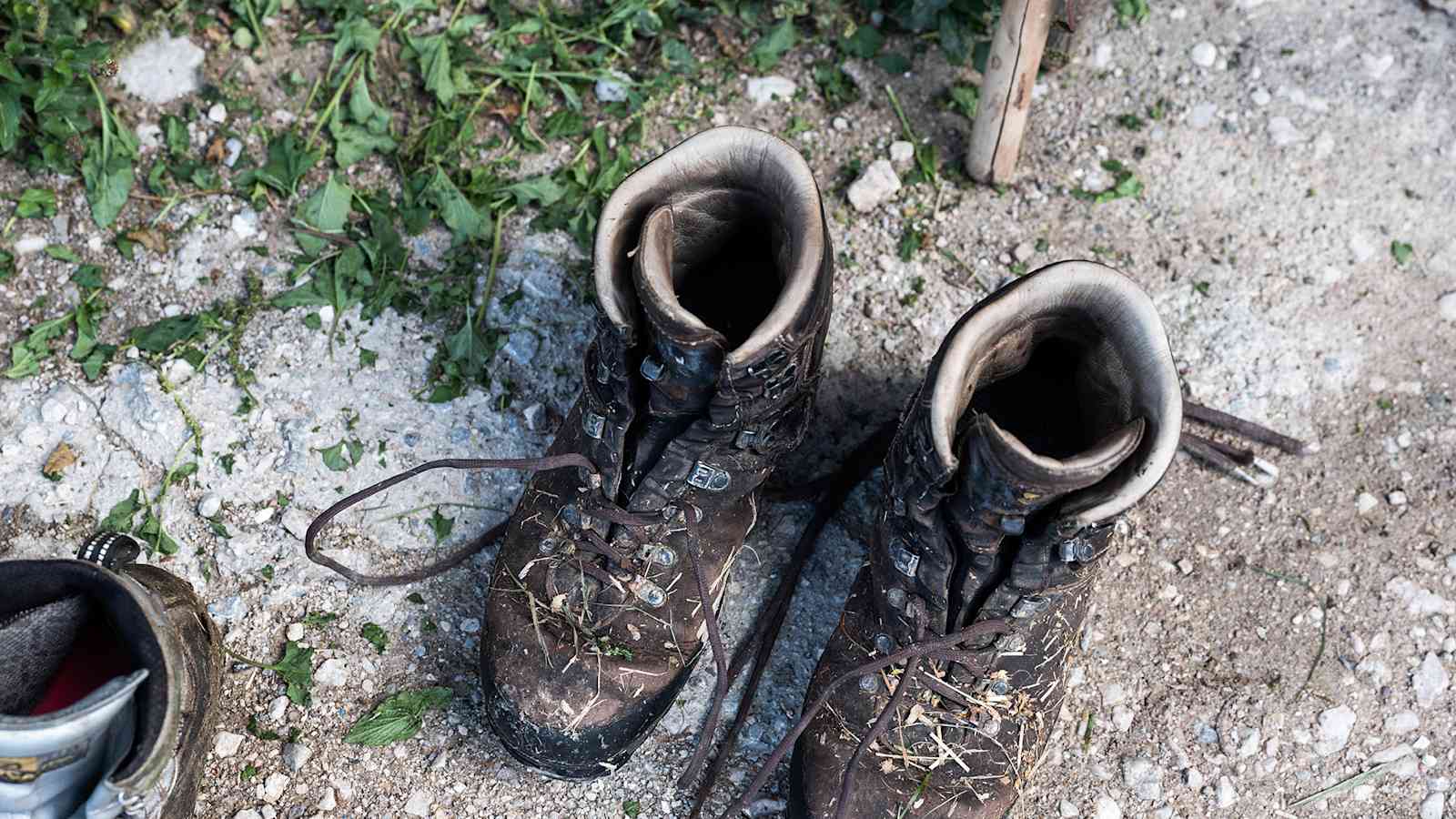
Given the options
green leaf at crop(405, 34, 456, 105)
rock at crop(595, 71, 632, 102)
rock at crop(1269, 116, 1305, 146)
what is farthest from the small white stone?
rock at crop(1269, 116, 1305, 146)

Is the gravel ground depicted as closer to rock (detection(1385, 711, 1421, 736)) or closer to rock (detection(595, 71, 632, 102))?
rock (detection(1385, 711, 1421, 736))

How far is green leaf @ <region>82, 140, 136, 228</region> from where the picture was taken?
11.2 feet

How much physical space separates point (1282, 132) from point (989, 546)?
1992mm

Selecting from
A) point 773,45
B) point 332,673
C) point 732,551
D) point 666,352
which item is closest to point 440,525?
point 332,673

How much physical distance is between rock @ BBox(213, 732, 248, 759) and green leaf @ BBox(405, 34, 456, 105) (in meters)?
1.92

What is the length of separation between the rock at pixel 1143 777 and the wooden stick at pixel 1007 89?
5.54 ft

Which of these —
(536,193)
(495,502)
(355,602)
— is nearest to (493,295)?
(536,193)

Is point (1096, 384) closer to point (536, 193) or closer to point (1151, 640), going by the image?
point (1151, 640)

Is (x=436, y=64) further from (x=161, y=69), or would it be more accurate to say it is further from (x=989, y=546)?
(x=989, y=546)

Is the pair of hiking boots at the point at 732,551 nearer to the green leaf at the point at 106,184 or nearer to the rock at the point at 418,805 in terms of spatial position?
the rock at the point at 418,805

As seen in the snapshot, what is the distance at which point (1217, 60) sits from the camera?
12.2 ft

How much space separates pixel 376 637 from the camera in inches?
119

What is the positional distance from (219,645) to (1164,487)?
2.52 metres

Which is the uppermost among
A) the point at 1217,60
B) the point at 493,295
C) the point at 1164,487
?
the point at 1217,60
